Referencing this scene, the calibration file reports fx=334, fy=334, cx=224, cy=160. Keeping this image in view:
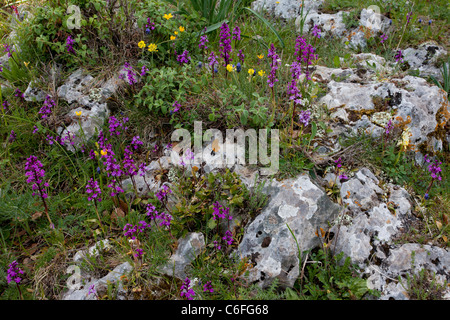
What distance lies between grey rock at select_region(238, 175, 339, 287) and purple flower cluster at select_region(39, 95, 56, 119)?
2.54 meters

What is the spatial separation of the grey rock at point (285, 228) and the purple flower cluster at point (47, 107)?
254cm

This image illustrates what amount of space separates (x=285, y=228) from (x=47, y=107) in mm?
2932

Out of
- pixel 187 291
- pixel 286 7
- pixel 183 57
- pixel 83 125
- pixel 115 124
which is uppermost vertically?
pixel 286 7

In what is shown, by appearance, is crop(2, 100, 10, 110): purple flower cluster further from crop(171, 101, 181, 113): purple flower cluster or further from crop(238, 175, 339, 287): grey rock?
crop(238, 175, 339, 287): grey rock

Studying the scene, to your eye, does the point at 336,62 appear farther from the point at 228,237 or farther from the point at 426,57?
the point at 228,237

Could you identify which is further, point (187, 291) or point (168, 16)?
point (168, 16)

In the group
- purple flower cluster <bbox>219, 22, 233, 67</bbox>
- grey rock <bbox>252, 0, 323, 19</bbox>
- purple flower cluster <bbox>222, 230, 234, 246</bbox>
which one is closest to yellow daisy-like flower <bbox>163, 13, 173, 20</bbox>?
purple flower cluster <bbox>219, 22, 233, 67</bbox>

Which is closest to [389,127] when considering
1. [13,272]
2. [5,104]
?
[13,272]

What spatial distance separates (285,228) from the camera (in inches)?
108

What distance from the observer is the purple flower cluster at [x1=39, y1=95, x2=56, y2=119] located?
3.67 m

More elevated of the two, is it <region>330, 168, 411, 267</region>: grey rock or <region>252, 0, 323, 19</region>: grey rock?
<region>252, 0, 323, 19</region>: grey rock

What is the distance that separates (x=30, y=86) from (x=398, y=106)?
14.1 feet

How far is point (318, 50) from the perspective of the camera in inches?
193
